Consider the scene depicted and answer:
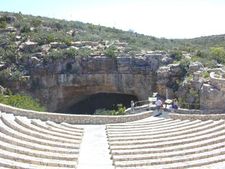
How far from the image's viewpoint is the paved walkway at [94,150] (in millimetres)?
18984

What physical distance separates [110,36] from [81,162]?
3366 centimetres

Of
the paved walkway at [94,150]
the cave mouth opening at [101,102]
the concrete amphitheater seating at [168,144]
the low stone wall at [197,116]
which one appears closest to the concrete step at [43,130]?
the paved walkway at [94,150]

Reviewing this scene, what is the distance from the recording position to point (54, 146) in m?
20.7

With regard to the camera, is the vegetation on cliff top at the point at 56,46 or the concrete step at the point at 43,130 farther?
the vegetation on cliff top at the point at 56,46

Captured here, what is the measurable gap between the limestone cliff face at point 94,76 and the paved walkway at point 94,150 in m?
15.4

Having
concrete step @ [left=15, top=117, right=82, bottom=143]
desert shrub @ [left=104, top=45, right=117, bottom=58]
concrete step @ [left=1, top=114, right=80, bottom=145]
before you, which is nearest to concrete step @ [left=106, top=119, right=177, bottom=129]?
concrete step @ [left=15, top=117, right=82, bottom=143]

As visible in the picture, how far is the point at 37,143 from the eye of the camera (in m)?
20.7

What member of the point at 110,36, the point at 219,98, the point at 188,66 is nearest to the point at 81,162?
the point at 219,98

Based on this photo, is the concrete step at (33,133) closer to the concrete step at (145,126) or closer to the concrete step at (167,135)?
the concrete step at (167,135)

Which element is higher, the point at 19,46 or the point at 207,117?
the point at 19,46

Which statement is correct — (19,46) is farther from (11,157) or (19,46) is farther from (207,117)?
(11,157)

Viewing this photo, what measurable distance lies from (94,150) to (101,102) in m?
24.1

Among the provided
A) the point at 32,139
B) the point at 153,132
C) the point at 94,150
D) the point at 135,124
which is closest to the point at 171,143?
the point at 153,132

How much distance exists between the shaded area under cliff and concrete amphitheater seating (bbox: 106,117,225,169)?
1795 centimetres
